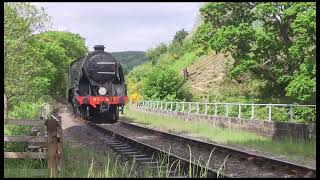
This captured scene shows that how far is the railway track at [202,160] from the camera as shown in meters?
9.99

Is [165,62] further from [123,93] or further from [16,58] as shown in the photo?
[16,58]

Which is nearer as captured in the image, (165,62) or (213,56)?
(213,56)

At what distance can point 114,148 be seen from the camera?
14586 mm

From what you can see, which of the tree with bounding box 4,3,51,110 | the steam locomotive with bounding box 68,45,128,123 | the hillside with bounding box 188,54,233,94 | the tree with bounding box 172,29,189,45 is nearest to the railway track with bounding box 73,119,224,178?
the tree with bounding box 4,3,51,110

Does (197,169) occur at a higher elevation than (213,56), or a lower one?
lower

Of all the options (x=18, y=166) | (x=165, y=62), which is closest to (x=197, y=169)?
(x=18, y=166)

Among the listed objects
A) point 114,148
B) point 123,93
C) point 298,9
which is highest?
point 298,9

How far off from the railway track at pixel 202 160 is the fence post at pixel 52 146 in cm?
207

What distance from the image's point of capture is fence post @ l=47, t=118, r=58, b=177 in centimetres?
902

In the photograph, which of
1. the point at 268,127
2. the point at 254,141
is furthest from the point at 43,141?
the point at 268,127

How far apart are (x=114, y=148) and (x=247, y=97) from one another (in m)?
19.1

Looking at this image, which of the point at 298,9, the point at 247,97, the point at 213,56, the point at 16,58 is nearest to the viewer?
the point at 16,58

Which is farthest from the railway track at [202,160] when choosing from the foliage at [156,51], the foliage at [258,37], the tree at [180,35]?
the tree at [180,35]

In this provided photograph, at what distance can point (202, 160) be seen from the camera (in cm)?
1223
